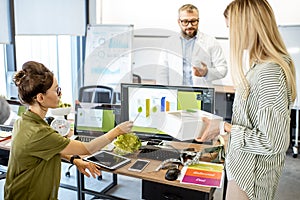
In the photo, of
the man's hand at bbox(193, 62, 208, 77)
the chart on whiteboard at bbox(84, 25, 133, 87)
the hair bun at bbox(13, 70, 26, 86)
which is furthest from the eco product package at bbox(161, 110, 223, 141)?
the chart on whiteboard at bbox(84, 25, 133, 87)

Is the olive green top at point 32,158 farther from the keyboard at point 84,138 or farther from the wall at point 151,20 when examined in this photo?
the wall at point 151,20

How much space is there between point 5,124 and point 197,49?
6.32 ft

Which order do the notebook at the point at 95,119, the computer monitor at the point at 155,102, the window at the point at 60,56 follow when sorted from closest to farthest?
the computer monitor at the point at 155,102
the notebook at the point at 95,119
the window at the point at 60,56

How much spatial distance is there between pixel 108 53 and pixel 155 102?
113 inches

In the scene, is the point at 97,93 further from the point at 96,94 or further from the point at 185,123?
the point at 185,123

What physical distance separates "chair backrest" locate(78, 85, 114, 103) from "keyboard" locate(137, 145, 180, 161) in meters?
1.29

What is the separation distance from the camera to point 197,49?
3.32 meters

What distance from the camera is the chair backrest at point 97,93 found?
3271 millimetres

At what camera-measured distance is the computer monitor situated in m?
1.92

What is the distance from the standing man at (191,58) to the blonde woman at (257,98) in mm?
1714

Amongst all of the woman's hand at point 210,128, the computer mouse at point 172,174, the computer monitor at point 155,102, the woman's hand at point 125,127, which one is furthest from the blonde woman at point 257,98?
the woman's hand at point 125,127

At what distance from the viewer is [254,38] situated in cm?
128

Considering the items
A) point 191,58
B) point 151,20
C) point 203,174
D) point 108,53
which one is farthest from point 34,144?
point 151,20

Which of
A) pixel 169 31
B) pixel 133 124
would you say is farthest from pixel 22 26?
pixel 133 124
